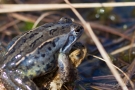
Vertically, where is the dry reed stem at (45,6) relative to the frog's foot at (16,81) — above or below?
above

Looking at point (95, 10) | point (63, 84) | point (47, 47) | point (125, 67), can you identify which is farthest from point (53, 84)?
point (95, 10)

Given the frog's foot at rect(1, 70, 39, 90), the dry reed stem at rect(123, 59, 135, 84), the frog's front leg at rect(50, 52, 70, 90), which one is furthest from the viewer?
the dry reed stem at rect(123, 59, 135, 84)

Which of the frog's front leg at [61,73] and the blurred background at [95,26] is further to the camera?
the blurred background at [95,26]

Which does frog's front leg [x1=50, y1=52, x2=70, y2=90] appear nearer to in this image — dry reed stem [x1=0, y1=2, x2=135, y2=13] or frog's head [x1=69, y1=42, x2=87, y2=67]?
frog's head [x1=69, y1=42, x2=87, y2=67]

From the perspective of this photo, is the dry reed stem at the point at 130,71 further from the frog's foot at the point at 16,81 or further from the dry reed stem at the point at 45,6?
the frog's foot at the point at 16,81

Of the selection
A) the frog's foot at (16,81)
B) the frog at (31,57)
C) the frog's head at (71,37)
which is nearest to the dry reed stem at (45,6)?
the frog's head at (71,37)

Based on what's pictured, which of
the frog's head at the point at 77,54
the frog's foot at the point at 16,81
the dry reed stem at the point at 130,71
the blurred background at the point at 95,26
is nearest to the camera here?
the frog's foot at the point at 16,81

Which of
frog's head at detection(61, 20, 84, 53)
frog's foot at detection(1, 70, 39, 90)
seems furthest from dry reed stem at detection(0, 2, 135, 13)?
frog's foot at detection(1, 70, 39, 90)

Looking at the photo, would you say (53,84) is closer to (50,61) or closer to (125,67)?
(50,61)

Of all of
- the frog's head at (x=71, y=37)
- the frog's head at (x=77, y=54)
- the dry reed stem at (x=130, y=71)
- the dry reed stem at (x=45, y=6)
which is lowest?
the dry reed stem at (x=130, y=71)
